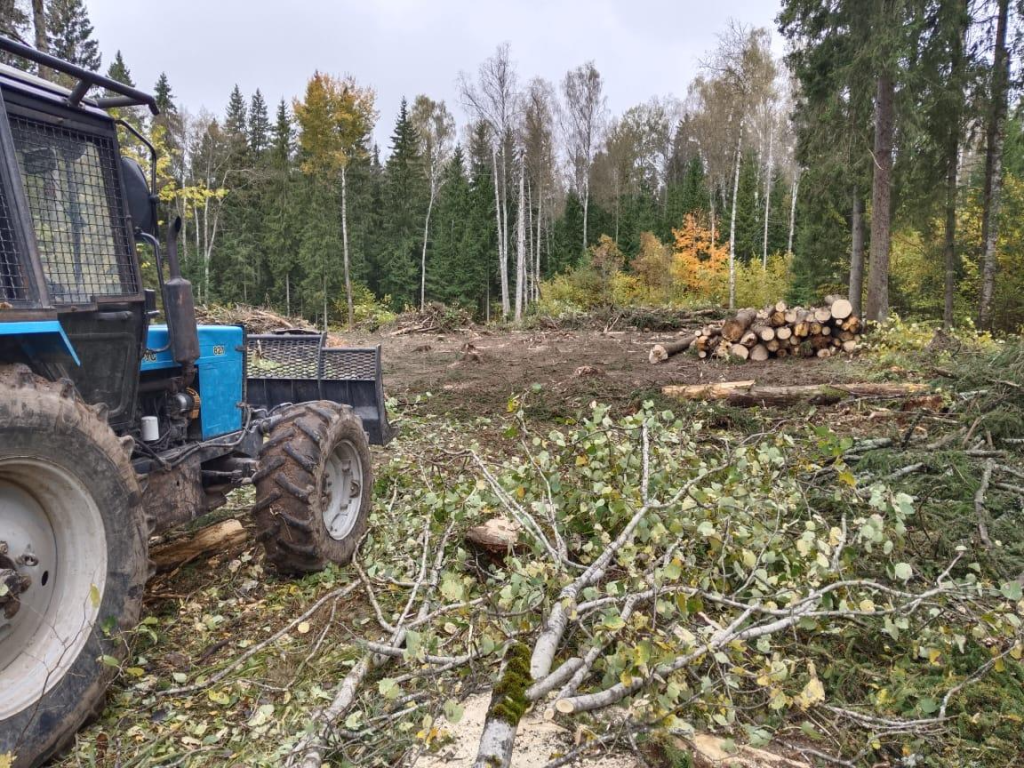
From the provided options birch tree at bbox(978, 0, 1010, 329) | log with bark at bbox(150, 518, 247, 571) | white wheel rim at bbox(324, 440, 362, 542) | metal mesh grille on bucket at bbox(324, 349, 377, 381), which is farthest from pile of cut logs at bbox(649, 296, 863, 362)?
log with bark at bbox(150, 518, 247, 571)

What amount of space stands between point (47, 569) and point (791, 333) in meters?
13.1

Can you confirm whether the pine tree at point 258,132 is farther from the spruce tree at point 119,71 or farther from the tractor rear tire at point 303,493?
the tractor rear tire at point 303,493

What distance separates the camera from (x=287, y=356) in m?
5.62

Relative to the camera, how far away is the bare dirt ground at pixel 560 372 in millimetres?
9266

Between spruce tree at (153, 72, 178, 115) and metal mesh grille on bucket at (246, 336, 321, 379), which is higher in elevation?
spruce tree at (153, 72, 178, 115)

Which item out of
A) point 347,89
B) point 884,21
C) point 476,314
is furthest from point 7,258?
point 476,314

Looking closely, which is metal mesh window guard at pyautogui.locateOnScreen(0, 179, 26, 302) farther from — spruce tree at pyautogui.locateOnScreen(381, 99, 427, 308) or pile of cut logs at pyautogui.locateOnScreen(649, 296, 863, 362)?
spruce tree at pyautogui.locateOnScreen(381, 99, 427, 308)

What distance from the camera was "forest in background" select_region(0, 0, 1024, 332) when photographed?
50.3ft

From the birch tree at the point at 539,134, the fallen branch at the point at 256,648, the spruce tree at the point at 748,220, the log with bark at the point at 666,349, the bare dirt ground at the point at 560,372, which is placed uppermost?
the birch tree at the point at 539,134

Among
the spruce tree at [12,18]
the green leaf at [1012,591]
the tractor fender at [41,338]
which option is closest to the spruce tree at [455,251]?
the spruce tree at [12,18]

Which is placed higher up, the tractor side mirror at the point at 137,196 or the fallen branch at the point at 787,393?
the tractor side mirror at the point at 137,196

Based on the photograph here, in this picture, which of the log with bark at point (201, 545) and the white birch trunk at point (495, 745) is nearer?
the white birch trunk at point (495, 745)

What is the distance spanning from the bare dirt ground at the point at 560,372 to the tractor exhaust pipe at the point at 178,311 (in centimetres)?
→ 331

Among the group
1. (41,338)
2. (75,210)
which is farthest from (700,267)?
(41,338)
